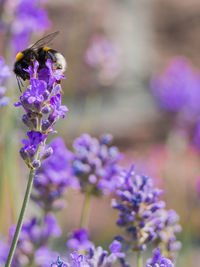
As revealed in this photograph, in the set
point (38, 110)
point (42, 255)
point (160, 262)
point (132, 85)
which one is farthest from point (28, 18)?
point (160, 262)

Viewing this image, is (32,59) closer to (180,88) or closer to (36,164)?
(36,164)

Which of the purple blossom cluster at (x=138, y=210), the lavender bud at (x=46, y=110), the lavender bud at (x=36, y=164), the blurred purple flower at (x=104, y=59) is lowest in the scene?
the lavender bud at (x=36, y=164)

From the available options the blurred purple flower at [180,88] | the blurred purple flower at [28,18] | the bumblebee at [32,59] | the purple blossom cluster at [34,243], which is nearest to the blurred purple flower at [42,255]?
the purple blossom cluster at [34,243]

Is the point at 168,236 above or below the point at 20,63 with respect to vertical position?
below

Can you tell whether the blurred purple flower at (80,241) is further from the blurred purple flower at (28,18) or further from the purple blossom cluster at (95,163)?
the blurred purple flower at (28,18)

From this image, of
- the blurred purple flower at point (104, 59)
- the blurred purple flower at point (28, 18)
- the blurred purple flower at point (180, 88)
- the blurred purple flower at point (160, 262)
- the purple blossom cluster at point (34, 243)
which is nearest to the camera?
the blurred purple flower at point (160, 262)

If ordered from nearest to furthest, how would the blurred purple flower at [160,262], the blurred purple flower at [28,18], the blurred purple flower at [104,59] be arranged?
the blurred purple flower at [160,262] → the blurred purple flower at [28,18] → the blurred purple flower at [104,59]

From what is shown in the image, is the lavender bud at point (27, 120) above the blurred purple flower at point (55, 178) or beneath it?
beneath

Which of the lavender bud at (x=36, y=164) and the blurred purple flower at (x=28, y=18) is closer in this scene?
the lavender bud at (x=36, y=164)
